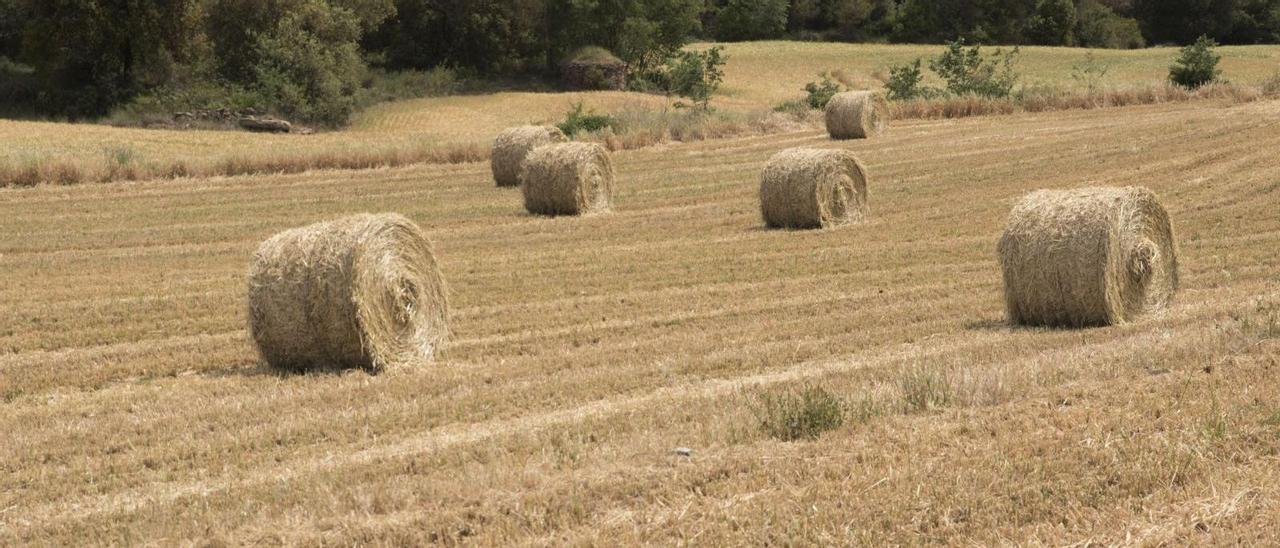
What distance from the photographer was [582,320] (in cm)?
1371

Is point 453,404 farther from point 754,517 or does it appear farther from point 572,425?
point 754,517

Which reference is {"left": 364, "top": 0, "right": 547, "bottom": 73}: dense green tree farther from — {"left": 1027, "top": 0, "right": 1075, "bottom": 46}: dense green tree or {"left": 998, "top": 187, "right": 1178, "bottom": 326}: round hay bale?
{"left": 998, "top": 187, "right": 1178, "bottom": 326}: round hay bale

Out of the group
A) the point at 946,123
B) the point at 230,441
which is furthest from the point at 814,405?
the point at 946,123

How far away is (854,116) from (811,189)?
16.2 m

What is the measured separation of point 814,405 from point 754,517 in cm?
156

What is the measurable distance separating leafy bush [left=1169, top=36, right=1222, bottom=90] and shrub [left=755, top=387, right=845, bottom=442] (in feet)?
132

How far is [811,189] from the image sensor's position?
20.1 meters

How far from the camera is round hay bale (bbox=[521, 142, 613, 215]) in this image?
23172 millimetres

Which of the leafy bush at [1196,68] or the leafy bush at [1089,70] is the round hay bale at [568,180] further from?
the leafy bush at [1089,70]

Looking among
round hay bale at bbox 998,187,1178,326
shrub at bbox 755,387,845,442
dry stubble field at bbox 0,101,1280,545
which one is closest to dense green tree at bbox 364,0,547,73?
dry stubble field at bbox 0,101,1280,545

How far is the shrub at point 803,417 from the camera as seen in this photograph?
25.7ft

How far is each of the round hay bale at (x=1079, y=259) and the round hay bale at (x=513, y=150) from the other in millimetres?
17440

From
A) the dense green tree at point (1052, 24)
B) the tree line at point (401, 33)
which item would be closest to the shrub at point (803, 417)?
the tree line at point (401, 33)

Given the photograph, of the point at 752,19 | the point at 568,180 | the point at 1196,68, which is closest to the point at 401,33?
the point at 752,19
